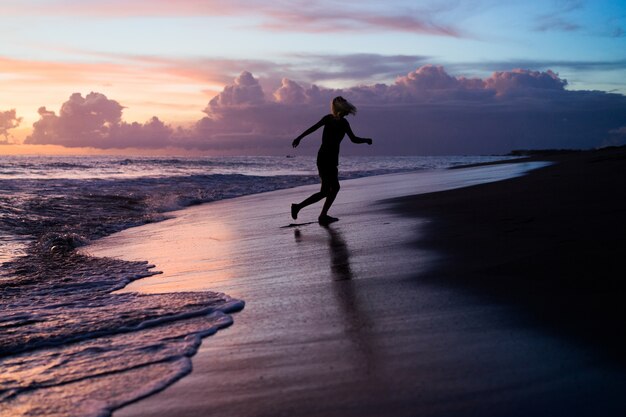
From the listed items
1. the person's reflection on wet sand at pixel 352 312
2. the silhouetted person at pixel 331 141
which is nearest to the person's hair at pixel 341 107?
the silhouetted person at pixel 331 141

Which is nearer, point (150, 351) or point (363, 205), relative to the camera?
point (150, 351)

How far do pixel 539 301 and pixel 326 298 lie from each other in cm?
132

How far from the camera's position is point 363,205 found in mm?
11141

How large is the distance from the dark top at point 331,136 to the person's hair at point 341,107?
9 centimetres

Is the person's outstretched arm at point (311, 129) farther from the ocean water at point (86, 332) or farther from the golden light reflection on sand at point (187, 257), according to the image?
the ocean water at point (86, 332)

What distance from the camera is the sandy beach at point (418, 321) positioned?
2229mm

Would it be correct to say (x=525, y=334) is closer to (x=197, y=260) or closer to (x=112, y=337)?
(x=112, y=337)

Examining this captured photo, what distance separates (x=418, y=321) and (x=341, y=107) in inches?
243

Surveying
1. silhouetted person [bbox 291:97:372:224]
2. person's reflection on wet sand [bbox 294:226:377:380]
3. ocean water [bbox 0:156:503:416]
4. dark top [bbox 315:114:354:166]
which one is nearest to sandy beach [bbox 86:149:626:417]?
person's reflection on wet sand [bbox 294:226:377:380]

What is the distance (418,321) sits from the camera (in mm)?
3191

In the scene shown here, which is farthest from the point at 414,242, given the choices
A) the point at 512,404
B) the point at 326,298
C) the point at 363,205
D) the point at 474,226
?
the point at 363,205

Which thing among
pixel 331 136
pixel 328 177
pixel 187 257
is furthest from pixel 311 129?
pixel 187 257

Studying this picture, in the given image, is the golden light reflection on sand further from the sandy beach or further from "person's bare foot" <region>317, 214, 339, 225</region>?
"person's bare foot" <region>317, 214, 339, 225</region>

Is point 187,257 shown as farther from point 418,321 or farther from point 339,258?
point 418,321
